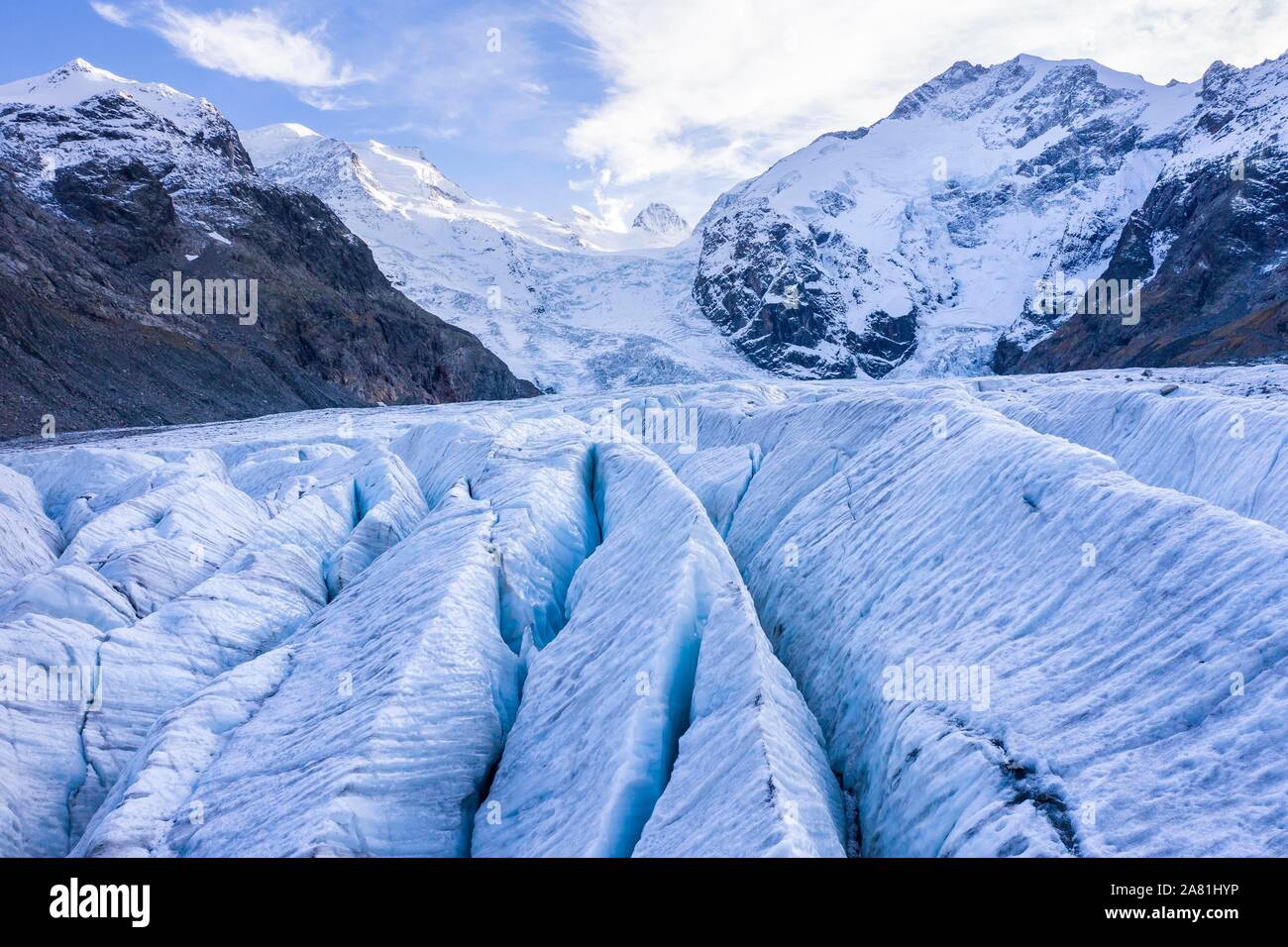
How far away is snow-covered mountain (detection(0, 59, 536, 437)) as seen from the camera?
210 feet

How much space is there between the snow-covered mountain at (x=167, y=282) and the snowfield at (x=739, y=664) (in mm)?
55889

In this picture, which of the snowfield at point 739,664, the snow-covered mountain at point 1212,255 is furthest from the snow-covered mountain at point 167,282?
the snow-covered mountain at point 1212,255

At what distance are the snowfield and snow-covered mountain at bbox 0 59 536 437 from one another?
55889 mm

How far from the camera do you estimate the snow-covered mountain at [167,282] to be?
210 feet

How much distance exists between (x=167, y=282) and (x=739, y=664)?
96322 millimetres

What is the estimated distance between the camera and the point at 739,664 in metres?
7.43

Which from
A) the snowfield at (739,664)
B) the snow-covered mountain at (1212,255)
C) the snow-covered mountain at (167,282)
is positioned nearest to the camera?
the snowfield at (739,664)

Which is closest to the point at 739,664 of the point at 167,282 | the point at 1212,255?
the point at 167,282

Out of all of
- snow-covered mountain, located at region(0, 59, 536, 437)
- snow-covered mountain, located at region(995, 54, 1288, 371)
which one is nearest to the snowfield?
snow-covered mountain, located at region(0, 59, 536, 437)

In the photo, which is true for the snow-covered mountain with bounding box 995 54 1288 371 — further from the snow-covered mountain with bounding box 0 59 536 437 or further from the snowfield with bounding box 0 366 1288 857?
the snow-covered mountain with bounding box 0 59 536 437

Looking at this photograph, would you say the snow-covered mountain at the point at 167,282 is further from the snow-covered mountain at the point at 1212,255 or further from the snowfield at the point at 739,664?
the snow-covered mountain at the point at 1212,255

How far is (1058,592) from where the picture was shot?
7109mm
